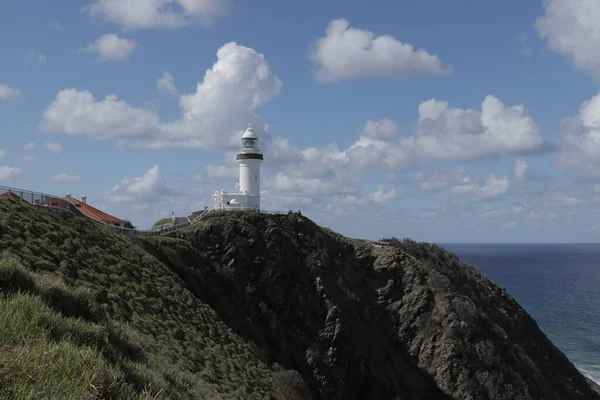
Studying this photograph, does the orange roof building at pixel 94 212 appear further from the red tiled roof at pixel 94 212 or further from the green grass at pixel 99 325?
the green grass at pixel 99 325

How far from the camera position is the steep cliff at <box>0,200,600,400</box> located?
11906 mm

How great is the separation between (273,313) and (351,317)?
23.9 ft

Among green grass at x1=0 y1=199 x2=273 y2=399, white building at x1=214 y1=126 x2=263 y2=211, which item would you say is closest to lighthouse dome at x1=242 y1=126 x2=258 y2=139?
white building at x1=214 y1=126 x2=263 y2=211

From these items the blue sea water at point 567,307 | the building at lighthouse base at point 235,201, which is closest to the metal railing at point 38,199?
the building at lighthouse base at point 235,201

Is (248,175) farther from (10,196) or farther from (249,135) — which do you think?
(10,196)

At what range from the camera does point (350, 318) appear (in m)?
42.6

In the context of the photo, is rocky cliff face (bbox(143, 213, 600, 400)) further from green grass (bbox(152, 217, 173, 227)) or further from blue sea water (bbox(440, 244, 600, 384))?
blue sea water (bbox(440, 244, 600, 384))

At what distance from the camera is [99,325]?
10.7m

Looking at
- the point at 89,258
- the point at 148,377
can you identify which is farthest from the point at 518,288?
the point at 148,377

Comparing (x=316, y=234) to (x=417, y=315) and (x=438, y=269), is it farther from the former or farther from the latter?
(x=438, y=269)

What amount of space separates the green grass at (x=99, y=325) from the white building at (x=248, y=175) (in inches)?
838

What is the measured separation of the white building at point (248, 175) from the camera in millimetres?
52312

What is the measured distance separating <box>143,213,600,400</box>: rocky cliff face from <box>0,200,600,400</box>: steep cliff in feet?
0.38

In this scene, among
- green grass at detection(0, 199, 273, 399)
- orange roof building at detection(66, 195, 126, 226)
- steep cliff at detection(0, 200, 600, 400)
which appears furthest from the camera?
orange roof building at detection(66, 195, 126, 226)
